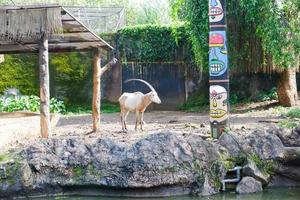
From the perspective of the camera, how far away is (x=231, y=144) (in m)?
8.39

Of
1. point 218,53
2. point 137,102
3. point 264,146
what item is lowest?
point 264,146

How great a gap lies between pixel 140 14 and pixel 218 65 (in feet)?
Result: 61.8

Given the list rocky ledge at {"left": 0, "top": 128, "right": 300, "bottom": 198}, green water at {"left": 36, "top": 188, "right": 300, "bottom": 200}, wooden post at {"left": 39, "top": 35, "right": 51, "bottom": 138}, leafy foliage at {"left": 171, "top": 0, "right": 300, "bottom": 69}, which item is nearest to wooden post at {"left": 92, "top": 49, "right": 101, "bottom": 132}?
wooden post at {"left": 39, "top": 35, "right": 51, "bottom": 138}

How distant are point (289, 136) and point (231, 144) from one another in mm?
1023

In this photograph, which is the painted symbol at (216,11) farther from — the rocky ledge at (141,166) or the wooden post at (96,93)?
the wooden post at (96,93)

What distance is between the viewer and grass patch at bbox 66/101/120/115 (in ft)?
60.1

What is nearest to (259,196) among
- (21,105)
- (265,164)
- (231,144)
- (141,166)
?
(265,164)

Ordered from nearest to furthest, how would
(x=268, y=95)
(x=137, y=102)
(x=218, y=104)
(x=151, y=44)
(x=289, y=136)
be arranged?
(x=289, y=136) → (x=218, y=104) → (x=137, y=102) → (x=268, y=95) → (x=151, y=44)

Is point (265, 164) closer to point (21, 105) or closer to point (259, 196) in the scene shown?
point (259, 196)

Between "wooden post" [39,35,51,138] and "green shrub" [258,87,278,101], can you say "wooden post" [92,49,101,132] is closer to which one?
"wooden post" [39,35,51,138]

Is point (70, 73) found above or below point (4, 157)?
above

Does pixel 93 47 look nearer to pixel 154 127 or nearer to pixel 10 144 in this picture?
pixel 154 127

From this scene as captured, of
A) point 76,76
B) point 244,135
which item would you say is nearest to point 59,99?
point 76,76

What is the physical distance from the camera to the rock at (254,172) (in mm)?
7888
